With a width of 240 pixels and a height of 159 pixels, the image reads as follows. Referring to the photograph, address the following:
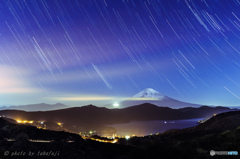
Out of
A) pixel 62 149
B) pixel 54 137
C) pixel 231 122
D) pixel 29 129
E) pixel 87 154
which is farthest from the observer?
pixel 231 122

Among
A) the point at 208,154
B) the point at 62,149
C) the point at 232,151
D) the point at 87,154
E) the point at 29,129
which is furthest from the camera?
the point at 29,129

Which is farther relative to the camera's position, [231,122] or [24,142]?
[231,122]

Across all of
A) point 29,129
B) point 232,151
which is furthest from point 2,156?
point 232,151

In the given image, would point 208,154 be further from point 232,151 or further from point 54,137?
point 54,137

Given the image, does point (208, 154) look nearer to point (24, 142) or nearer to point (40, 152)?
point (40, 152)

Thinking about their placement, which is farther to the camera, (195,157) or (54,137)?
(54,137)

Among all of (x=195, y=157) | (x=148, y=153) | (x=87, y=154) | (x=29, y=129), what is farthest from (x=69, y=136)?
(x=195, y=157)

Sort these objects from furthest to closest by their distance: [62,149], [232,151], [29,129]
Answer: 1. [29,129]
2. [62,149]
3. [232,151]

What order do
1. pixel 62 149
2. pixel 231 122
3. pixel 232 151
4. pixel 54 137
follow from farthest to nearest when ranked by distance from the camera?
pixel 231 122
pixel 54 137
pixel 62 149
pixel 232 151

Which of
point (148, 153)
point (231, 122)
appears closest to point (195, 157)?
point (148, 153)
